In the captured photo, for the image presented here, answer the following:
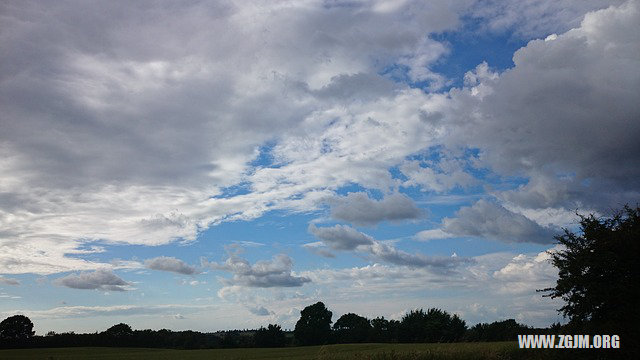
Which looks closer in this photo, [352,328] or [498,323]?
[498,323]

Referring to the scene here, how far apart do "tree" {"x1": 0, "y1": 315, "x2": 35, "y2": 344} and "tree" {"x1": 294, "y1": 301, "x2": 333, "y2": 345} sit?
214 ft

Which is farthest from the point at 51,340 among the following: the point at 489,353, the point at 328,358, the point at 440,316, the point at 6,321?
the point at 489,353

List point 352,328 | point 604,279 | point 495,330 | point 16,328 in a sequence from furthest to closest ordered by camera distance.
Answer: point 352,328 < point 16,328 < point 495,330 < point 604,279

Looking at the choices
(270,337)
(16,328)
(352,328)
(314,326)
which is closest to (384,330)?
(352,328)

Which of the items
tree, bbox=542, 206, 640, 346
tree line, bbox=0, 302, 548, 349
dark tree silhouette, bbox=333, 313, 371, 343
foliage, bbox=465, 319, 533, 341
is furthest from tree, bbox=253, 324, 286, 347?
tree, bbox=542, 206, 640, 346

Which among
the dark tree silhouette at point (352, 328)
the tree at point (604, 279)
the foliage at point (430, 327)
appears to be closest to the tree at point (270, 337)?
the dark tree silhouette at point (352, 328)

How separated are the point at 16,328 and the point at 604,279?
423 ft

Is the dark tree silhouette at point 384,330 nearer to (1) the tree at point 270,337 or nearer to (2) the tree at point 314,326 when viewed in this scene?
(2) the tree at point 314,326

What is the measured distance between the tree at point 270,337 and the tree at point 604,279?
93.8m

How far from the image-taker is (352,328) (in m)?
130

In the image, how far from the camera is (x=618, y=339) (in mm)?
27844

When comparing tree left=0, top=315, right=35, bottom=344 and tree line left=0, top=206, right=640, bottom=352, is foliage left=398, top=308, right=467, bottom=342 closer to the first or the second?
tree line left=0, top=206, right=640, bottom=352

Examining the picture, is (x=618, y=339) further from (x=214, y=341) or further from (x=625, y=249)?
(x=214, y=341)

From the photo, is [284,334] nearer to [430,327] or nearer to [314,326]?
[314,326]
